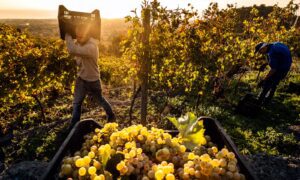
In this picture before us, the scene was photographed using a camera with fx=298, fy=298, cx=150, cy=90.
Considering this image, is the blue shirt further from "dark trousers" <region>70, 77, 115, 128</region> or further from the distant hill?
the distant hill

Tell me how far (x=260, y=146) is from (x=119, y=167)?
526cm

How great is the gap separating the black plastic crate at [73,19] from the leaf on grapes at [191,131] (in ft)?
7.65

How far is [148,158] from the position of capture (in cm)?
152

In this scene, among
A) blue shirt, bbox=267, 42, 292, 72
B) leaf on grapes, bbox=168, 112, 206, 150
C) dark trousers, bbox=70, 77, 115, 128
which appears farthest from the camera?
blue shirt, bbox=267, 42, 292, 72

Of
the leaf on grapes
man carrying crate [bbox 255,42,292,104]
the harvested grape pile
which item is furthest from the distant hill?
the harvested grape pile

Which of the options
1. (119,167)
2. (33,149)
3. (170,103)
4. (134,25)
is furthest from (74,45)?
(170,103)

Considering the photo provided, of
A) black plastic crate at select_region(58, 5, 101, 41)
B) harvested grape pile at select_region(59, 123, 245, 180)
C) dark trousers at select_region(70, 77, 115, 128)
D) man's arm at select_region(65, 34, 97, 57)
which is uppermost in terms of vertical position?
Result: black plastic crate at select_region(58, 5, 101, 41)

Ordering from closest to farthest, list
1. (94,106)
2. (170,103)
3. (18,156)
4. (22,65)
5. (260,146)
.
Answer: (18,156) < (260,146) < (22,65) < (170,103) < (94,106)

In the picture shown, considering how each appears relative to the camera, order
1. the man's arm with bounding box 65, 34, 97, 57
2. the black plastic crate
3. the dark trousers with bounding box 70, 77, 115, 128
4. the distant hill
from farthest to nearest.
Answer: the distant hill → the dark trousers with bounding box 70, 77, 115, 128 → the man's arm with bounding box 65, 34, 97, 57 → the black plastic crate

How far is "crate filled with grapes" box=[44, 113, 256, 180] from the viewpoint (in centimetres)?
134

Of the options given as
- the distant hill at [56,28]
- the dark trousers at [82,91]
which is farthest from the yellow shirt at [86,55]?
the distant hill at [56,28]

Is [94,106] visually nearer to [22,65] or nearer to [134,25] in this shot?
[22,65]

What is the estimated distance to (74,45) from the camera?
426 centimetres

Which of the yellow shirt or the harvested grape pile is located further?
the yellow shirt
